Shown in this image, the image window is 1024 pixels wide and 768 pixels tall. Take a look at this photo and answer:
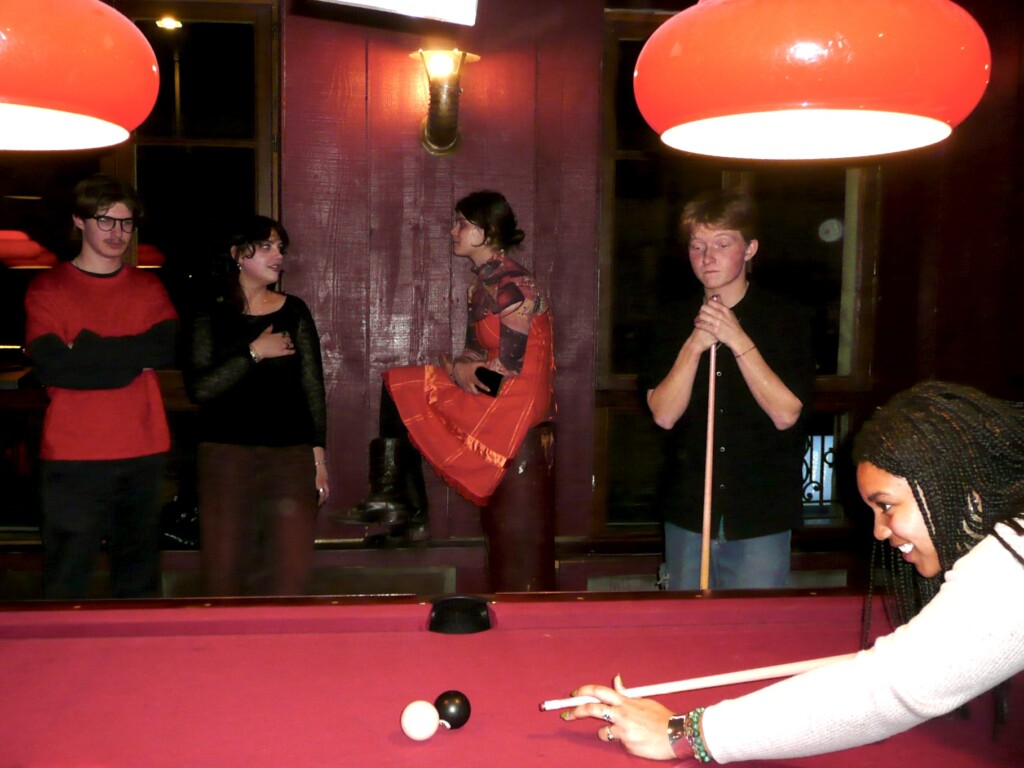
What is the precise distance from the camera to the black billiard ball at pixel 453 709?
4.28 feet

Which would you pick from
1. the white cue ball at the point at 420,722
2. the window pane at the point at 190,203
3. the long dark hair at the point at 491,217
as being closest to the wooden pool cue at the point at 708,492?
the long dark hair at the point at 491,217

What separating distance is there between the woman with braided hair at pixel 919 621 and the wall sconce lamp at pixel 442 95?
8.47 feet

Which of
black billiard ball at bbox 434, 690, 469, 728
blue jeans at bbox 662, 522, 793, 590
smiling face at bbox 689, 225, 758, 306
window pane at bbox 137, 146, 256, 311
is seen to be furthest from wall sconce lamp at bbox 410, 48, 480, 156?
black billiard ball at bbox 434, 690, 469, 728

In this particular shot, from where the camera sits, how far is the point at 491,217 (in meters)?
3.14

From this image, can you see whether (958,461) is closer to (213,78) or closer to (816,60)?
(816,60)

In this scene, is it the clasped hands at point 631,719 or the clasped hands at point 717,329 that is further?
Result: the clasped hands at point 717,329

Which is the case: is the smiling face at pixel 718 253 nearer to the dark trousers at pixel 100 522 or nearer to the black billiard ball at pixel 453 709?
the black billiard ball at pixel 453 709

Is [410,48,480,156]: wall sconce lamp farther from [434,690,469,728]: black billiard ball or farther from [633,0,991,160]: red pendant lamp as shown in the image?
[434,690,469,728]: black billiard ball

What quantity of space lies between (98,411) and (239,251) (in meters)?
0.64

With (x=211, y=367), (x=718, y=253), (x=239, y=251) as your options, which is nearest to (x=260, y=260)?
(x=239, y=251)

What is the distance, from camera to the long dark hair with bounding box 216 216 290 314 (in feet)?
9.58

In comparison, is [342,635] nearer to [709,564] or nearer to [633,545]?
[709,564]

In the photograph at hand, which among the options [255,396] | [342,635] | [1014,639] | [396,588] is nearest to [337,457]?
[396,588]

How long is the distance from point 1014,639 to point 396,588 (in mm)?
2925
